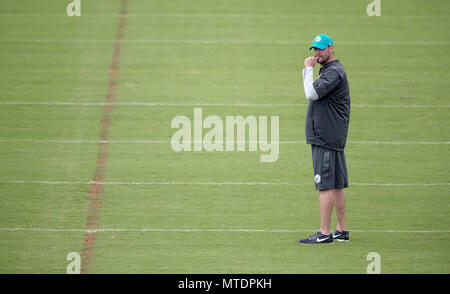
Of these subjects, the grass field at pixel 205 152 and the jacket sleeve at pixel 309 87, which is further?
the grass field at pixel 205 152

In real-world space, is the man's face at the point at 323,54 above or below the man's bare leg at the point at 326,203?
above

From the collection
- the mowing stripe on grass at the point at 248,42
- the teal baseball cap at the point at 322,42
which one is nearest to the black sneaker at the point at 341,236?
the teal baseball cap at the point at 322,42

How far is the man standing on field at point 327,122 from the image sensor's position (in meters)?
5.41

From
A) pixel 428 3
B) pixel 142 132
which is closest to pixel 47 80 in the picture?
pixel 142 132

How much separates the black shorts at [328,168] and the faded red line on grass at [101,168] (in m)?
1.93

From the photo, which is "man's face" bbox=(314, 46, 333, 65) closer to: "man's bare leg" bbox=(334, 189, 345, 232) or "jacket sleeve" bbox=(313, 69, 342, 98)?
"jacket sleeve" bbox=(313, 69, 342, 98)

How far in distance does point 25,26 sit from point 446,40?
6898mm

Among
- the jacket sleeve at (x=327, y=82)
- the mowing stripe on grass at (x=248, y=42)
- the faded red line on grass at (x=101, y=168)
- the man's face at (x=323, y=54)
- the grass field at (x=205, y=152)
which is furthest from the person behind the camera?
the mowing stripe on grass at (x=248, y=42)

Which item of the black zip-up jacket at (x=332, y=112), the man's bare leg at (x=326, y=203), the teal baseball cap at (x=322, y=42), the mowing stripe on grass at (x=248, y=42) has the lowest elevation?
the man's bare leg at (x=326, y=203)

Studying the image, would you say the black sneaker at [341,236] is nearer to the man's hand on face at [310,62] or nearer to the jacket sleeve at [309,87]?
the jacket sleeve at [309,87]

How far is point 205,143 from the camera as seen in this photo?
807cm

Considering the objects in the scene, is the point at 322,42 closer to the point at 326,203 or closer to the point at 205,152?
the point at 326,203

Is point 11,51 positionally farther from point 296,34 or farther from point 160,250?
point 160,250

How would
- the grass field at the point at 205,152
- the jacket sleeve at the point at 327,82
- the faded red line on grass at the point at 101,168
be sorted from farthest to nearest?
1. the grass field at the point at 205,152
2. the faded red line on grass at the point at 101,168
3. the jacket sleeve at the point at 327,82
